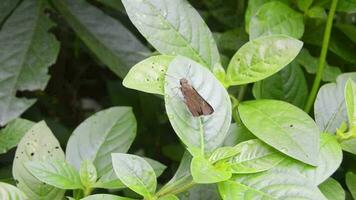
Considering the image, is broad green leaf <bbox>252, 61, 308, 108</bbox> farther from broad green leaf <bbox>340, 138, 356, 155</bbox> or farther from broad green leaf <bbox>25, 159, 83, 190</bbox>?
broad green leaf <bbox>25, 159, 83, 190</bbox>

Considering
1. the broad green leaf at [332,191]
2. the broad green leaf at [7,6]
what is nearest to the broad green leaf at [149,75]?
the broad green leaf at [332,191]

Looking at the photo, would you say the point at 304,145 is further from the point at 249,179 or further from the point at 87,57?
the point at 87,57

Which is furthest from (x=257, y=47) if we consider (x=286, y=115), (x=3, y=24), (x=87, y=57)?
(x=87, y=57)

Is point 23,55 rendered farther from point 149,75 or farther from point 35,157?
point 149,75

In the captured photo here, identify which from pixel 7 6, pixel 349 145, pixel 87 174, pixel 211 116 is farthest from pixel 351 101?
pixel 7 6

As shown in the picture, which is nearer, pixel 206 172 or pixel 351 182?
pixel 206 172

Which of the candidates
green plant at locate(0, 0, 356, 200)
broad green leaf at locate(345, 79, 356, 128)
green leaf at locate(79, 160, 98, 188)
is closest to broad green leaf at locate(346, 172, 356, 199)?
green plant at locate(0, 0, 356, 200)
